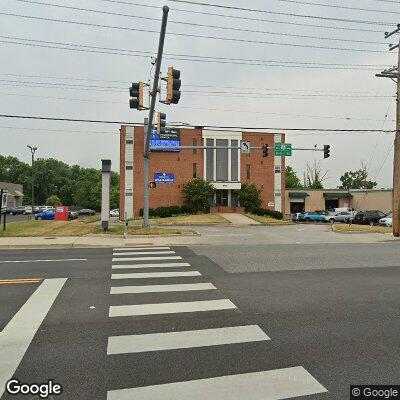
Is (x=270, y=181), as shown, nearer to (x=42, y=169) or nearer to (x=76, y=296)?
(x=76, y=296)

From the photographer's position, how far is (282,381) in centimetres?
414

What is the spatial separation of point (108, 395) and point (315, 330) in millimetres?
3144

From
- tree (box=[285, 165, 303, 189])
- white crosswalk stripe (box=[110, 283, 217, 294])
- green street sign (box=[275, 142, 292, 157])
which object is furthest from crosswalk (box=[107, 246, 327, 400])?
tree (box=[285, 165, 303, 189])

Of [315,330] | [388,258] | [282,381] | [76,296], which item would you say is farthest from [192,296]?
[388,258]

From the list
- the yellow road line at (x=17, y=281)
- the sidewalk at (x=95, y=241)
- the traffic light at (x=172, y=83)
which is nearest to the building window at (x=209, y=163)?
the sidewalk at (x=95, y=241)

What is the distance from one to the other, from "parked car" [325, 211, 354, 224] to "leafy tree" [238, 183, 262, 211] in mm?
8562

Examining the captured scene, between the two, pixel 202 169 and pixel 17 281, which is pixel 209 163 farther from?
pixel 17 281

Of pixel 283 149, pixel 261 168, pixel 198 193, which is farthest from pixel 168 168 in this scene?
pixel 283 149

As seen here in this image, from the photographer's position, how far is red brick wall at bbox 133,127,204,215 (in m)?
46.4

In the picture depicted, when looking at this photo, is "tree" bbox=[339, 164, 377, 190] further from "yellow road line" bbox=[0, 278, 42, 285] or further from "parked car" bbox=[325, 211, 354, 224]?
"yellow road line" bbox=[0, 278, 42, 285]

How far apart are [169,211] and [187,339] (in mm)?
39572

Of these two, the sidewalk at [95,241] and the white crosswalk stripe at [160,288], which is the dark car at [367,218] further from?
the white crosswalk stripe at [160,288]

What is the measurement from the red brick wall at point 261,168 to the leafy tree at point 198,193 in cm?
533

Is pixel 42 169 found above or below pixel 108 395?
above
